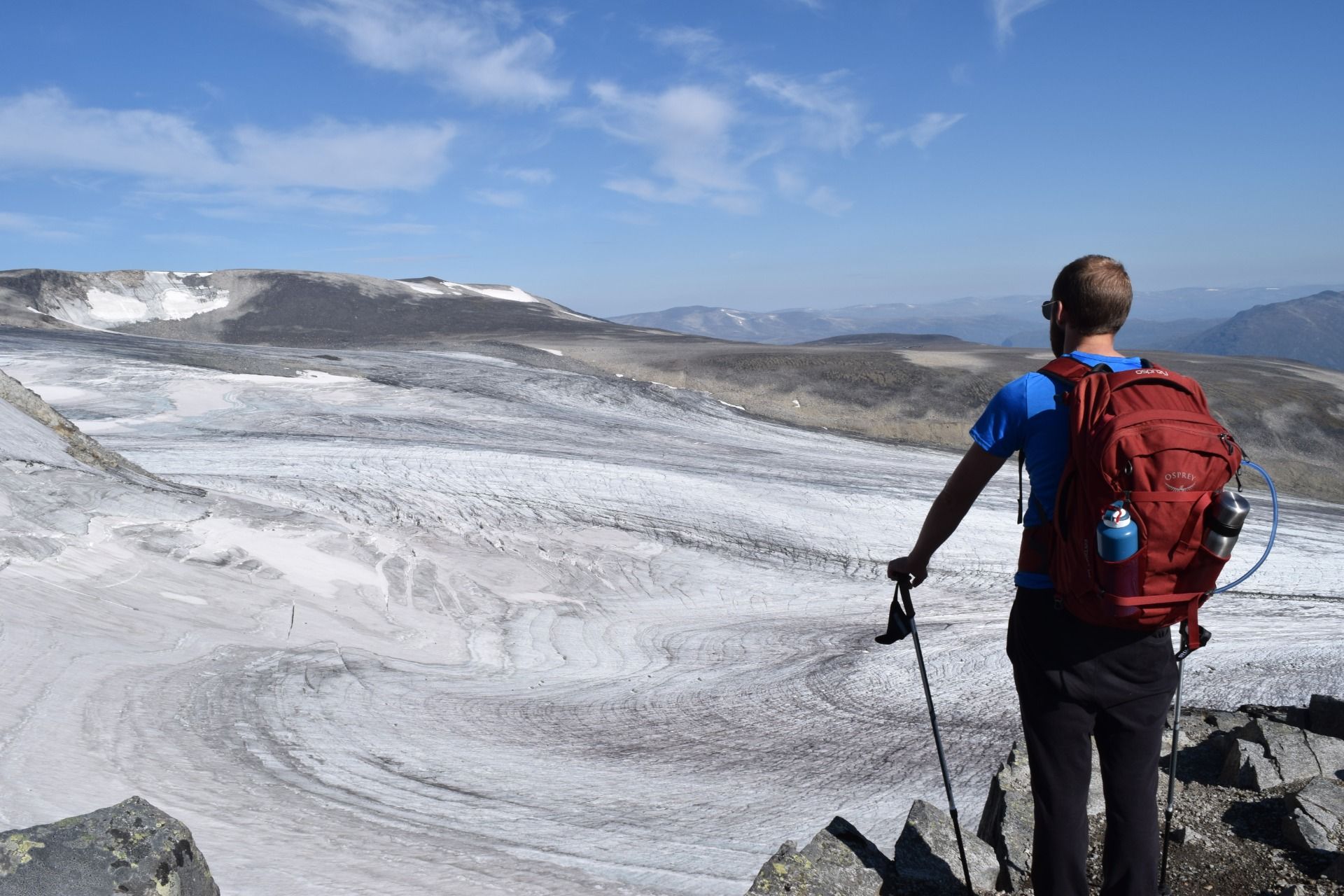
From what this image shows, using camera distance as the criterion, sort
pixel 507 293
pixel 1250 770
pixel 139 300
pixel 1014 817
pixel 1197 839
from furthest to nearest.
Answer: pixel 507 293 → pixel 139 300 → pixel 1250 770 → pixel 1014 817 → pixel 1197 839

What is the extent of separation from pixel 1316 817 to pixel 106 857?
477cm

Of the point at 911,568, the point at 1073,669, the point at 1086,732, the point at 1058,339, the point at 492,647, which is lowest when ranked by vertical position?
the point at 492,647

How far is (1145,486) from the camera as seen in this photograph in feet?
8.48

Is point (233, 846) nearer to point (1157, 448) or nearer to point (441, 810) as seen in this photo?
point (441, 810)

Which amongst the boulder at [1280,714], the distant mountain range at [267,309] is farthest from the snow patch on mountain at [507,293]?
the boulder at [1280,714]

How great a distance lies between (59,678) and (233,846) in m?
2.70

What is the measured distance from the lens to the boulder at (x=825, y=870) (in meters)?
3.53

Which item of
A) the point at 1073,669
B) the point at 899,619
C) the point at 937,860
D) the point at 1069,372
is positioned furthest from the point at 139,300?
the point at 1073,669

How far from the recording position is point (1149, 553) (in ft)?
8.63

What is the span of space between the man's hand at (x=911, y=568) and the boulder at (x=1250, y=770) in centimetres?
249

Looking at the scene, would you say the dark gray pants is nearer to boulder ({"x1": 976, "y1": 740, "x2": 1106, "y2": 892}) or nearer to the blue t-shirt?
the blue t-shirt

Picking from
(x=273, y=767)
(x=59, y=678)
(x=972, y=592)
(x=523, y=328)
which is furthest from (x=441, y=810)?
(x=523, y=328)

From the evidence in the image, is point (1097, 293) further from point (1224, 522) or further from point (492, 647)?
point (492, 647)

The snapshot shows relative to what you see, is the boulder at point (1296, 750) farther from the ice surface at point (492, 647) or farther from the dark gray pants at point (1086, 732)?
the dark gray pants at point (1086, 732)
